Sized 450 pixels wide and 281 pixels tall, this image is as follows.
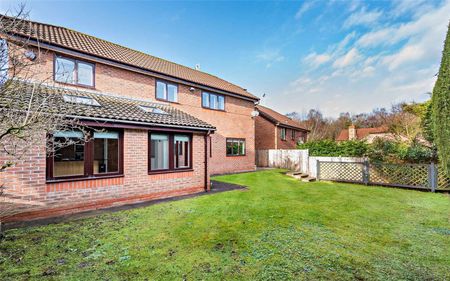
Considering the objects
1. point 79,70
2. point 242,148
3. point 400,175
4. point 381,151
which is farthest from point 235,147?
point 79,70

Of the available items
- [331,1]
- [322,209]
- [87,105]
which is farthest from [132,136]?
[331,1]

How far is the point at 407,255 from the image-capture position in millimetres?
4039

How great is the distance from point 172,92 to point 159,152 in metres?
6.36

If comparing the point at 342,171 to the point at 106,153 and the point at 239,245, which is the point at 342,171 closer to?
the point at 239,245

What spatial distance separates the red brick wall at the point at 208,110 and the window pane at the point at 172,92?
261mm

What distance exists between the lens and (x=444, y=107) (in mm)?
5598

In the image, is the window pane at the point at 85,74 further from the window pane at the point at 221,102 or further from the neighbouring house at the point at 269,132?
the neighbouring house at the point at 269,132

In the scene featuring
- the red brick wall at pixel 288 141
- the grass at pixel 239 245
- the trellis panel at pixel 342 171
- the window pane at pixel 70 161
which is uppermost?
the red brick wall at pixel 288 141

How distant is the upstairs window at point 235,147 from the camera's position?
57.5 feet

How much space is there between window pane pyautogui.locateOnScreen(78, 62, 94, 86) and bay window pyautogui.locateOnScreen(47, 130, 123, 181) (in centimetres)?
395

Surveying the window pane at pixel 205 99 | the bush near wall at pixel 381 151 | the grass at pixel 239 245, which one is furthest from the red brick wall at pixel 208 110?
the grass at pixel 239 245

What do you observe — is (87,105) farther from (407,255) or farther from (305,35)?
(305,35)

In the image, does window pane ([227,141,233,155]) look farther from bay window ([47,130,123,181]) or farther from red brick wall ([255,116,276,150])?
bay window ([47,130,123,181])

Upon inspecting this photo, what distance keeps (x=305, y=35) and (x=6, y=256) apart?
16547 mm
